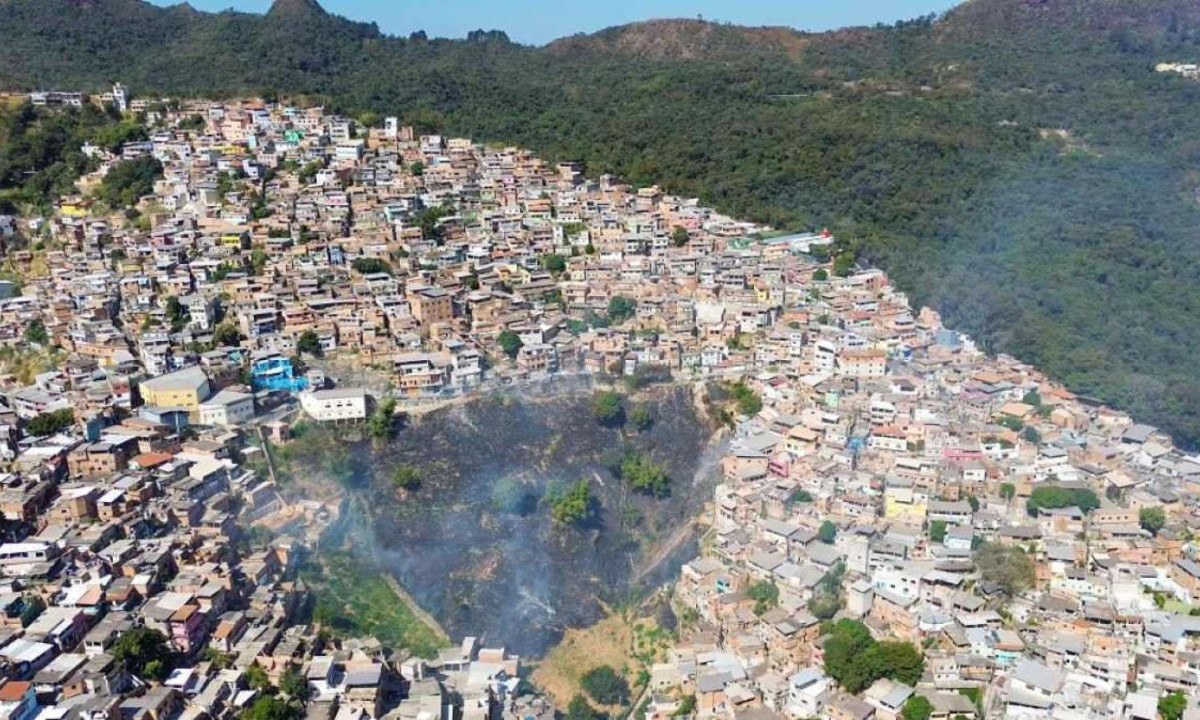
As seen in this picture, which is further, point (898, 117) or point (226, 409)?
point (898, 117)

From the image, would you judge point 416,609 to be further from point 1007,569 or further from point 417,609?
point 1007,569

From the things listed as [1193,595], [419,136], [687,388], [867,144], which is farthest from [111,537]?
[867,144]

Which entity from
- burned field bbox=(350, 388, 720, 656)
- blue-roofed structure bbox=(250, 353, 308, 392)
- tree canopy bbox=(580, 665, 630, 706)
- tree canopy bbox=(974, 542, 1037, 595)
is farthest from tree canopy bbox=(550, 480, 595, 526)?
tree canopy bbox=(974, 542, 1037, 595)

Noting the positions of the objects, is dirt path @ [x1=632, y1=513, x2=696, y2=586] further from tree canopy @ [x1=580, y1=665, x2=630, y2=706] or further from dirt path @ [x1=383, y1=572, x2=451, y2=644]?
dirt path @ [x1=383, y1=572, x2=451, y2=644]

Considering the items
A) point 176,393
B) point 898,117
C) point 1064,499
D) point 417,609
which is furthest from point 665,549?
point 898,117

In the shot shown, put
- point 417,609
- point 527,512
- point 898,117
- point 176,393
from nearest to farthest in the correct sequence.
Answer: point 417,609, point 527,512, point 176,393, point 898,117

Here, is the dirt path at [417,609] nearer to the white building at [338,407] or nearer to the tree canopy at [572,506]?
the tree canopy at [572,506]
